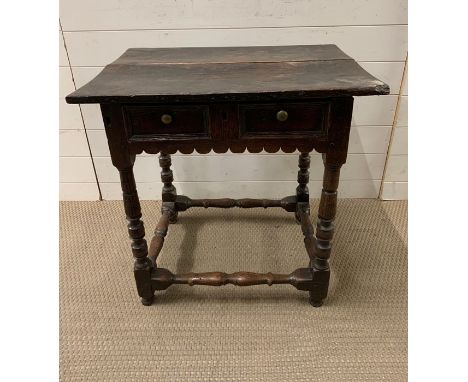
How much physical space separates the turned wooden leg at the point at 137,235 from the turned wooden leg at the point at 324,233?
1.74 ft

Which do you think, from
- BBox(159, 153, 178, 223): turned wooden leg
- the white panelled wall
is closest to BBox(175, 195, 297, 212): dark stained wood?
BBox(159, 153, 178, 223): turned wooden leg

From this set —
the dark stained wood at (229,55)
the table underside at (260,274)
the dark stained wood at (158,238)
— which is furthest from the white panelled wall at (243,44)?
the table underside at (260,274)

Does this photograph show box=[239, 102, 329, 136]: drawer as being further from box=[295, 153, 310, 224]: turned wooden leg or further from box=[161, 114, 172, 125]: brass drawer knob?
box=[295, 153, 310, 224]: turned wooden leg

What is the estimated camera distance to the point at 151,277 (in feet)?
4.07

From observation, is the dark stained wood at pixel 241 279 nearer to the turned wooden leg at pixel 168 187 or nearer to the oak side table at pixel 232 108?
the oak side table at pixel 232 108

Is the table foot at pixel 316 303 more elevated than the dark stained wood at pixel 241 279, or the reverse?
the dark stained wood at pixel 241 279

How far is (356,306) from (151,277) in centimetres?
68

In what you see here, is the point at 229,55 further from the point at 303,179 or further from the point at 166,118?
the point at 303,179

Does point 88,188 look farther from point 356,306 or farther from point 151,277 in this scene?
point 356,306

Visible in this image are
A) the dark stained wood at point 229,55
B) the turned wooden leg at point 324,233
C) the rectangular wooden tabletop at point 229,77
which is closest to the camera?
the rectangular wooden tabletop at point 229,77

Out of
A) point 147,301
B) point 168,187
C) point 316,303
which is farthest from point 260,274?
point 168,187

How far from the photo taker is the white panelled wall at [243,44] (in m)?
1.41

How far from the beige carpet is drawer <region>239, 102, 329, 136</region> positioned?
1.97 ft

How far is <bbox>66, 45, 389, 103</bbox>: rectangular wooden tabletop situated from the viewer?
90cm
